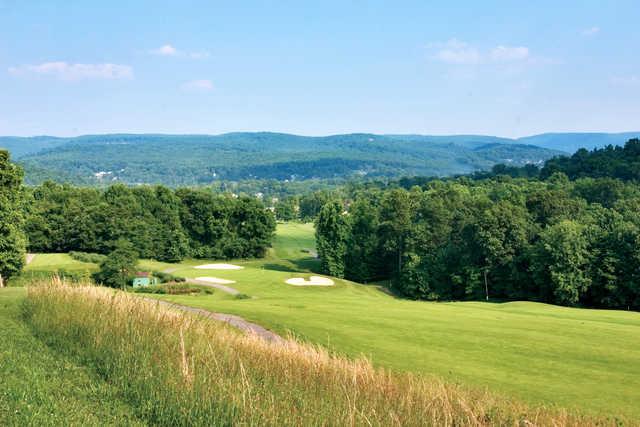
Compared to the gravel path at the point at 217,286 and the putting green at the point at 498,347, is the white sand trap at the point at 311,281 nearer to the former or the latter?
the gravel path at the point at 217,286

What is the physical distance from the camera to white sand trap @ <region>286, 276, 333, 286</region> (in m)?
53.1

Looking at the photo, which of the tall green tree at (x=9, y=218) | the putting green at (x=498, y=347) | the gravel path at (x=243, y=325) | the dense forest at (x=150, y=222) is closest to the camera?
the putting green at (x=498, y=347)

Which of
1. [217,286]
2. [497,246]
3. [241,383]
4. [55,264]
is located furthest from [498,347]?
[55,264]

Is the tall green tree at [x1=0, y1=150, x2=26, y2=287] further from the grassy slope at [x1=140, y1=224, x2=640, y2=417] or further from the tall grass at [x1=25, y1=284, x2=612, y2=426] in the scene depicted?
the tall grass at [x1=25, y1=284, x2=612, y2=426]

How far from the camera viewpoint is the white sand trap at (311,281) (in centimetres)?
5306

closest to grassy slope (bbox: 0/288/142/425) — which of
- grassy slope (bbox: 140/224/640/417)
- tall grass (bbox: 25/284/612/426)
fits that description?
tall grass (bbox: 25/284/612/426)

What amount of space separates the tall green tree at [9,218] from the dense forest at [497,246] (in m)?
38.2

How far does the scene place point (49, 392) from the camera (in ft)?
30.5

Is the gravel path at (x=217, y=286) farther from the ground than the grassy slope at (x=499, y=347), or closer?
closer

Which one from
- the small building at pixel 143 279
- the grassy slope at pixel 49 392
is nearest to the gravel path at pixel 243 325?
the grassy slope at pixel 49 392

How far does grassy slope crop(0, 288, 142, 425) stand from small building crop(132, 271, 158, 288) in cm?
3840

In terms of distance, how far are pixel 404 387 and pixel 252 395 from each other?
10.2 ft

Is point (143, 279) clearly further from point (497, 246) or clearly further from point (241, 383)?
point (241, 383)

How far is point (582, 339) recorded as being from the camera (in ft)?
69.4
